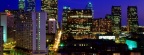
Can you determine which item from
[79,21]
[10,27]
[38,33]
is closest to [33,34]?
[38,33]

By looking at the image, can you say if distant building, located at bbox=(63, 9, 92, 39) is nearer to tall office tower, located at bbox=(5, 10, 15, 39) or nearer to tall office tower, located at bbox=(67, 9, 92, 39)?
tall office tower, located at bbox=(67, 9, 92, 39)

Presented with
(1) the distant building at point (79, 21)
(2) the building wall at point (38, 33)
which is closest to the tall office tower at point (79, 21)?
(1) the distant building at point (79, 21)

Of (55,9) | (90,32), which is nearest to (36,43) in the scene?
(90,32)

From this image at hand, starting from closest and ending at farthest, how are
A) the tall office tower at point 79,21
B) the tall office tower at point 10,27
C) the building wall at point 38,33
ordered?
the building wall at point 38,33, the tall office tower at point 10,27, the tall office tower at point 79,21

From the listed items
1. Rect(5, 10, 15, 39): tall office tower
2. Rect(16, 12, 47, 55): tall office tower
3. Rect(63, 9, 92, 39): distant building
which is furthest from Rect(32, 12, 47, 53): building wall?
Rect(63, 9, 92, 39): distant building

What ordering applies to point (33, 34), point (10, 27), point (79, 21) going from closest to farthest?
point (33, 34) < point (10, 27) < point (79, 21)

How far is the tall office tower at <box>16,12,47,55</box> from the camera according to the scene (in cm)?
1975

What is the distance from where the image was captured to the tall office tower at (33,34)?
19.7 meters

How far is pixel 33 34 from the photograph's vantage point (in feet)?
66.0

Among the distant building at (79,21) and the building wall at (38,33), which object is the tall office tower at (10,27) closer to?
the building wall at (38,33)

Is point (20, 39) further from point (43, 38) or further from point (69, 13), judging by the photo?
point (69, 13)

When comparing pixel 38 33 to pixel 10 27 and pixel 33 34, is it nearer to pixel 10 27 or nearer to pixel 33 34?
pixel 33 34

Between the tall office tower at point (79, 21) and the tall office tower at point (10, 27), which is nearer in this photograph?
the tall office tower at point (10, 27)

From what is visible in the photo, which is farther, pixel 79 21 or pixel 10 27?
pixel 79 21
